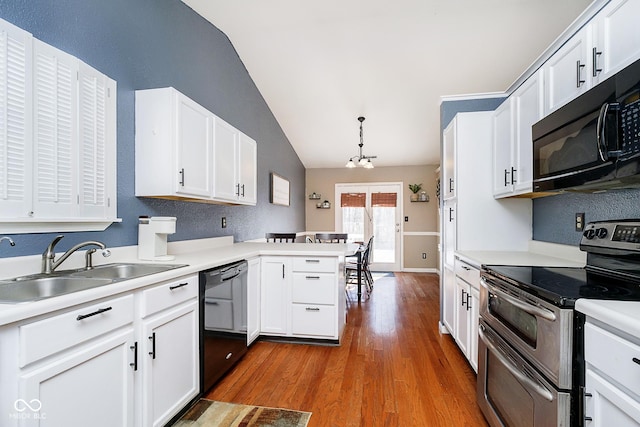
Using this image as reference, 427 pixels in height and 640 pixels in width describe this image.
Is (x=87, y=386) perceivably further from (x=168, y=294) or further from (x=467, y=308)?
(x=467, y=308)

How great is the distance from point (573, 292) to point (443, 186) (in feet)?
7.18

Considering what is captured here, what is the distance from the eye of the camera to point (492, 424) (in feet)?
5.22

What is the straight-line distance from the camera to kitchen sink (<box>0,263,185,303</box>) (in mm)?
1335

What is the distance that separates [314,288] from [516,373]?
5.52ft

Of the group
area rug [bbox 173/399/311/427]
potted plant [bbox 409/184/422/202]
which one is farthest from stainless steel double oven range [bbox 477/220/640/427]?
potted plant [bbox 409/184/422/202]

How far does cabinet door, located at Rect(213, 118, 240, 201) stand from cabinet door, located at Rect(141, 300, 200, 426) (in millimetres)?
1207

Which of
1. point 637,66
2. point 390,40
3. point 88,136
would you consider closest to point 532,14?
point 390,40

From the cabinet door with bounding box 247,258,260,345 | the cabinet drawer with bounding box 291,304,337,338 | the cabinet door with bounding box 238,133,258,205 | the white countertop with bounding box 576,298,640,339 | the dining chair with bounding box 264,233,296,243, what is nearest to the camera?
the white countertop with bounding box 576,298,640,339

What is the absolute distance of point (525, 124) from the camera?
212cm

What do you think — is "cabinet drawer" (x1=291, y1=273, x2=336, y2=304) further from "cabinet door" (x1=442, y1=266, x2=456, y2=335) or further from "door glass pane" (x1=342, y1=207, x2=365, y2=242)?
"door glass pane" (x1=342, y1=207, x2=365, y2=242)

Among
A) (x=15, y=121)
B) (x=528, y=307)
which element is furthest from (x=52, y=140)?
(x=528, y=307)

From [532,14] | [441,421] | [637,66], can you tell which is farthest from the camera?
[532,14]

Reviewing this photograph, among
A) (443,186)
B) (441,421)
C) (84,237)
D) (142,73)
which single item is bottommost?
(441,421)

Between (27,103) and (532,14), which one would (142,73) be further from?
(532,14)
